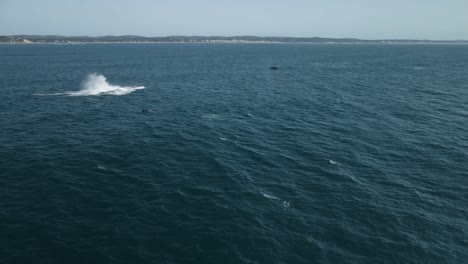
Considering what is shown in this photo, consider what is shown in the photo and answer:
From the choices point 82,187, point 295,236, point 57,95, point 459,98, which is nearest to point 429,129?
point 459,98

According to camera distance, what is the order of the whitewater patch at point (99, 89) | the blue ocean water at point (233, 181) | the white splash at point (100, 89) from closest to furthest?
the blue ocean water at point (233, 181)
the whitewater patch at point (99, 89)
the white splash at point (100, 89)

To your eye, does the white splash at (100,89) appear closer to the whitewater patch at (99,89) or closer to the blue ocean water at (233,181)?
the whitewater patch at (99,89)

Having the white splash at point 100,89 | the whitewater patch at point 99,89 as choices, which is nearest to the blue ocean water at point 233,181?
the whitewater patch at point 99,89

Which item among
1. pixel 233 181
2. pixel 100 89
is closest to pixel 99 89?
pixel 100 89

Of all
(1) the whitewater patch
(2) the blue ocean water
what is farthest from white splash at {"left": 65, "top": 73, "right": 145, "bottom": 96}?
(2) the blue ocean water

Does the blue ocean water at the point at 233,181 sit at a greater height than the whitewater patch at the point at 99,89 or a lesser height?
lesser

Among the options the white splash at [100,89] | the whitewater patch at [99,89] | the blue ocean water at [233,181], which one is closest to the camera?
the blue ocean water at [233,181]

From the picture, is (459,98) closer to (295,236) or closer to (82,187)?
(295,236)

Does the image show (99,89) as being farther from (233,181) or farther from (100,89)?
(233,181)
